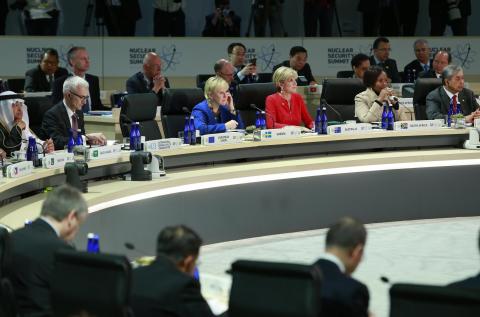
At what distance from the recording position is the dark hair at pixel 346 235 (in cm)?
327

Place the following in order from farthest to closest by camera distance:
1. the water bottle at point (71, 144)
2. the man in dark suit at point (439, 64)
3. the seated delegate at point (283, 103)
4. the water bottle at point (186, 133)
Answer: the man in dark suit at point (439, 64)
the seated delegate at point (283, 103)
the water bottle at point (186, 133)
the water bottle at point (71, 144)

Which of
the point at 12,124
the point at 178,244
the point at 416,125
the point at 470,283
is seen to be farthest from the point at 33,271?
the point at 416,125

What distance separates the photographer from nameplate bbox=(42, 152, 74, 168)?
19.7 feet

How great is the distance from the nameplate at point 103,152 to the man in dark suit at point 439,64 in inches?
190

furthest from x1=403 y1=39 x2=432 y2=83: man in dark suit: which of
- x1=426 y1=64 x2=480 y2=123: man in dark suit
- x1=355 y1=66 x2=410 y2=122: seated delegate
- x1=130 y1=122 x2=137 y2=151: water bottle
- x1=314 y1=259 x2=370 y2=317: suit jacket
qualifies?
x1=314 y1=259 x2=370 y2=317: suit jacket

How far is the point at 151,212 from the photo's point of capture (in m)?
6.48

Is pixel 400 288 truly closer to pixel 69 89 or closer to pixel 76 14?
pixel 69 89

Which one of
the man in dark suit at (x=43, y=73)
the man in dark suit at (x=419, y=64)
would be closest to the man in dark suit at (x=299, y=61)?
the man in dark suit at (x=419, y=64)

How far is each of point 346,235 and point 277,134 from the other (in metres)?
4.37

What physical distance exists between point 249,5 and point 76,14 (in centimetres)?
223

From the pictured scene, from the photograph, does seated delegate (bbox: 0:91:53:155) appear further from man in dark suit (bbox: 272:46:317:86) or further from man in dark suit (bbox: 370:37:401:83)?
man in dark suit (bbox: 370:37:401:83)

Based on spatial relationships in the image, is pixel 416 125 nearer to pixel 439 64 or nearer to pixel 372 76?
pixel 372 76

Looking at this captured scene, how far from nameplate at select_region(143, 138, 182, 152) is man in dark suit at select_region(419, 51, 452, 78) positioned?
4.28 m

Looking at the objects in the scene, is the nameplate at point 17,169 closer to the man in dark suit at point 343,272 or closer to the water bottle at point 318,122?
the water bottle at point 318,122
